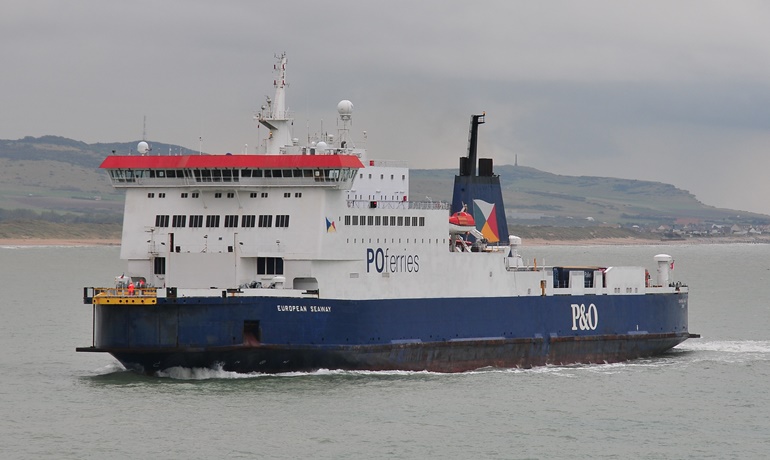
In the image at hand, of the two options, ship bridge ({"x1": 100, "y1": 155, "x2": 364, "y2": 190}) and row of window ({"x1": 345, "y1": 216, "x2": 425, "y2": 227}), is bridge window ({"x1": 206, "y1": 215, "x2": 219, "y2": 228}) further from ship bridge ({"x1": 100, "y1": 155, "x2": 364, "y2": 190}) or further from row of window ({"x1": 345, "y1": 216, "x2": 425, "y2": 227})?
row of window ({"x1": 345, "y1": 216, "x2": 425, "y2": 227})

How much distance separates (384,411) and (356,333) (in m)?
4.74

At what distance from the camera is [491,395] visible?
34.7 metres

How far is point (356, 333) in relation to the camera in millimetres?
35969

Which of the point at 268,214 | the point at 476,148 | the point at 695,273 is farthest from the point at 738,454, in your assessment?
the point at 695,273

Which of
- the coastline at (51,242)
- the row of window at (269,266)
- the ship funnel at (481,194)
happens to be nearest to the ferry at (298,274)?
the row of window at (269,266)

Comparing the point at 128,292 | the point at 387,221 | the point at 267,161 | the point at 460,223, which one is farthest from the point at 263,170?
the point at 460,223

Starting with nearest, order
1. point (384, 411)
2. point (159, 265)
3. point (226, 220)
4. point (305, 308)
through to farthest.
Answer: point (384, 411) → point (305, 308) → point (226, 220) → point (159, 265)

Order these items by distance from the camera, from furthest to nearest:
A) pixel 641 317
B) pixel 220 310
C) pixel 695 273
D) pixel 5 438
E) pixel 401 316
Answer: pixel 695 273 < pixel 641 317 < pixel 401 316 < pixel 220 310 < pixel 5 438

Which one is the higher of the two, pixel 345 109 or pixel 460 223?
pixel 345 109

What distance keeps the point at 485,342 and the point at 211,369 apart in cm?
908

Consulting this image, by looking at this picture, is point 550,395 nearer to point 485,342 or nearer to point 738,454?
point 485,342

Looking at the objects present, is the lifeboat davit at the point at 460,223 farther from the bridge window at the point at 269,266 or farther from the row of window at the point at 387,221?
the bridge window at the point at 269,266

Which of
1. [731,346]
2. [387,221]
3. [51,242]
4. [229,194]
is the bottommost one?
[731,346]

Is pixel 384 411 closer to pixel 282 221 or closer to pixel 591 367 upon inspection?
pixel 282 221
